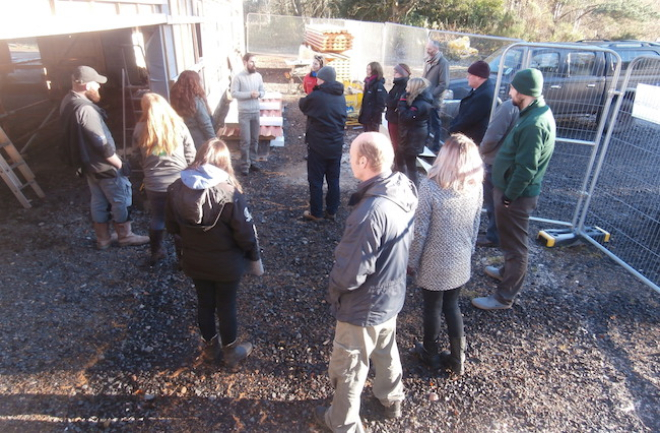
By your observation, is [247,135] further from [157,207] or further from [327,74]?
[157,207]

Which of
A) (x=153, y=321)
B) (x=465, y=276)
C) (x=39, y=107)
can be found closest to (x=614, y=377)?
(x=465, y=276)

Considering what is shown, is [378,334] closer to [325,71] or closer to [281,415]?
[281,415]

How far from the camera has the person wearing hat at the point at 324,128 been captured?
541 cm

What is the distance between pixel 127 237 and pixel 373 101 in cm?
457

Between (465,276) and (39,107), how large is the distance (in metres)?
11.5

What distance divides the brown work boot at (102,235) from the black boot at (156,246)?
26.4 inches

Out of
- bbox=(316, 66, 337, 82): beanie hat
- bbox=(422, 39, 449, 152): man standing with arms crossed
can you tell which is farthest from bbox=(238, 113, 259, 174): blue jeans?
bbox=(422, 39, 449, 152): man standing with arms crossed

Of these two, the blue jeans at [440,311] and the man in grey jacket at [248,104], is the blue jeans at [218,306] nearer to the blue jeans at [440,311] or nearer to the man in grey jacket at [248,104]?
the blue jeans at [440,311]

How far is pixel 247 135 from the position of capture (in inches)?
286

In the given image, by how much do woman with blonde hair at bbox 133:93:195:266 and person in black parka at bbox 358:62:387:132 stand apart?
12.8ft

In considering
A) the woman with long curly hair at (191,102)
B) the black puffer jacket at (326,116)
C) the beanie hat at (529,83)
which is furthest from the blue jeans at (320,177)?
the beanie hat at (529,83)

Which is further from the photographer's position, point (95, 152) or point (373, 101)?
point (373, 101)


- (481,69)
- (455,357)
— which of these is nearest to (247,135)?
(481,69)

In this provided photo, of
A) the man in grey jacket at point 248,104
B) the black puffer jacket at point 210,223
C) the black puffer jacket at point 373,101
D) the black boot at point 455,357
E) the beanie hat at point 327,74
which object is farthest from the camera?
the black puffer jacket at point 373,101
